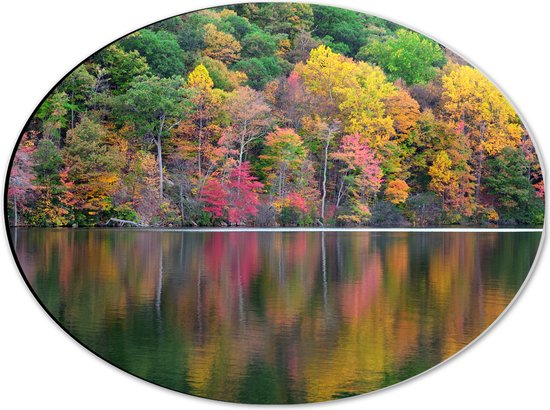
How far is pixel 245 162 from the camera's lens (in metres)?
6.07

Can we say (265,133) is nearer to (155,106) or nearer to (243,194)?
(243,194)

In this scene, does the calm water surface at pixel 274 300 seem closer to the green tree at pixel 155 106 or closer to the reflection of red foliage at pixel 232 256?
the reflection of red foliage at pixel 232 256

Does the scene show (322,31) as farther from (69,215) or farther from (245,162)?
(69,215)

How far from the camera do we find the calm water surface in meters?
5.26

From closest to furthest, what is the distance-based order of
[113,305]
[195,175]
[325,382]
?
[325,382] → [113,305] → [195,175]

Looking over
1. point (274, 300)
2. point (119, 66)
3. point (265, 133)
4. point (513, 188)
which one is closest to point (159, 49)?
point (119, 66)

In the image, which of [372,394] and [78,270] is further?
[78,270]

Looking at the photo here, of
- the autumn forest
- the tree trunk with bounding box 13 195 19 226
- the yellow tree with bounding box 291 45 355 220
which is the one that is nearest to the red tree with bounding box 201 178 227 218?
the autumn forest

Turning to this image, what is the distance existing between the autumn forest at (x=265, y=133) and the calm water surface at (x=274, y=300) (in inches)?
6.0

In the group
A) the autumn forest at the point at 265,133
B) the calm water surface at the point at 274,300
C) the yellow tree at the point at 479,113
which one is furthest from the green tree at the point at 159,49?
the yellow tree at the point at 479,113

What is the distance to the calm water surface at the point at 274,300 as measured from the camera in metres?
5.26

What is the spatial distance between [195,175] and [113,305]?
0.94 metres

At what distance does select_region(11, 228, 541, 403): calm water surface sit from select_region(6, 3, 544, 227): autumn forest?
15cm

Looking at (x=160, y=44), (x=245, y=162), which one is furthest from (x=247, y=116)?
(x=160, y=44)
